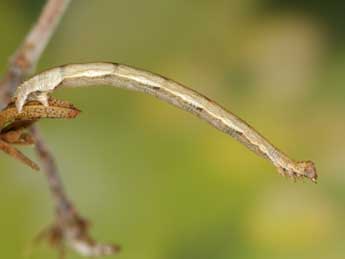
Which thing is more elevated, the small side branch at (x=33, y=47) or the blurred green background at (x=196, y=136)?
the blurred green background at (x=196, y=136)

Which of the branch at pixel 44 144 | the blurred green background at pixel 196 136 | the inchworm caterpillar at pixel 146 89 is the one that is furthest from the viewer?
the blurred green background at pixel 196 136

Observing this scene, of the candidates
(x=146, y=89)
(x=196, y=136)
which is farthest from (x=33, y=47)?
(x=196, y=136)

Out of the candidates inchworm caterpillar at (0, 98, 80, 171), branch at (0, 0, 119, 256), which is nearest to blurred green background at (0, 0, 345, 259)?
branch at (0, 0, 119, 256)

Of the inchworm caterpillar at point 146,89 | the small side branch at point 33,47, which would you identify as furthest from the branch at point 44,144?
the inchworm caterpillar at point 146,89

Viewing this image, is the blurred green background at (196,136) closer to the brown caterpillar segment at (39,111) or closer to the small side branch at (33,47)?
the small side branch at (33,47)

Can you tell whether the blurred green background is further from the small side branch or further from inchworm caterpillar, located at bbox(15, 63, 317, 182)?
inchworm caterpillar, located at bbox(15, 63, 317, 182)
